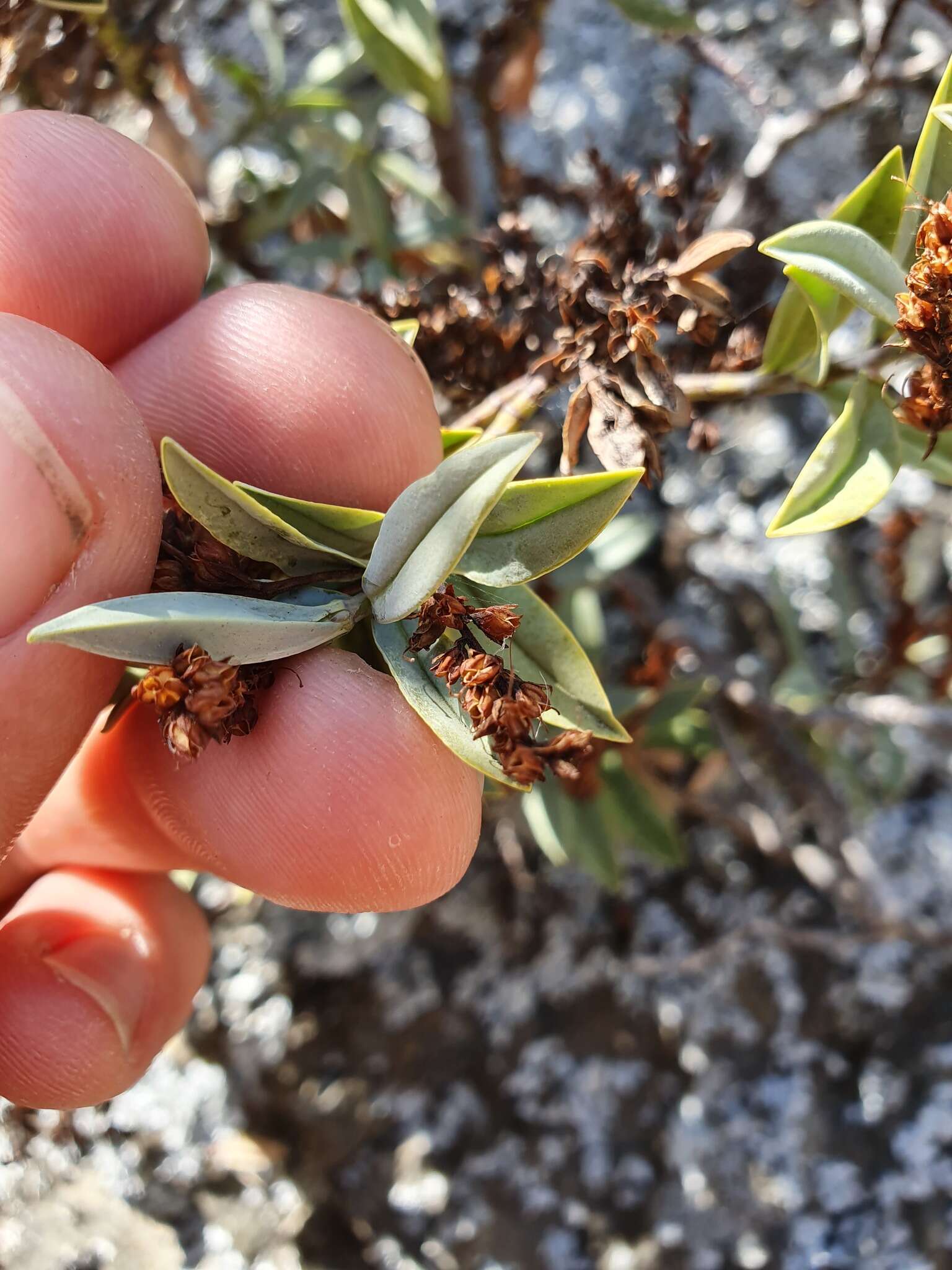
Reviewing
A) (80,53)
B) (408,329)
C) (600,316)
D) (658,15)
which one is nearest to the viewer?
(600,316)

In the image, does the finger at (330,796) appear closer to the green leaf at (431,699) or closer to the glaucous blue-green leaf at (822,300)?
the green leaf at (431,699)

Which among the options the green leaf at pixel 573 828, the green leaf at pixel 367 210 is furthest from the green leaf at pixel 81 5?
the green leaf at pixel 573 828

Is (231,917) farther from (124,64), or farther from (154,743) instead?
(124,64)

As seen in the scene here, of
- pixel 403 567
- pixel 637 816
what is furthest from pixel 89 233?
pixel 637 816

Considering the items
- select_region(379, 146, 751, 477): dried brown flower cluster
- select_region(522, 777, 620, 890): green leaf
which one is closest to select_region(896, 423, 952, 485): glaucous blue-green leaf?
select_region(379, 146, 751, 477): dried brown flower cluster

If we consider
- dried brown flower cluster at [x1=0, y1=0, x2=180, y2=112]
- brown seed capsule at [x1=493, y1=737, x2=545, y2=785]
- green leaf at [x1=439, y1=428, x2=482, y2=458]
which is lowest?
brown seed capsule at [x1=493, y1=737, x2=545, y2=785]

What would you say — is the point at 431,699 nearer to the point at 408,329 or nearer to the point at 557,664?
the point at 557,664

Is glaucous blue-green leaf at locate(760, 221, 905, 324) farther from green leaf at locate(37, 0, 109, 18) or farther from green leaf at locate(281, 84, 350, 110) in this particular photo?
green leaf at locate(281, 84, 350, 110)
